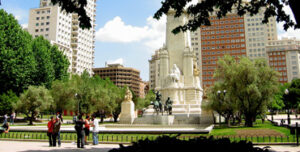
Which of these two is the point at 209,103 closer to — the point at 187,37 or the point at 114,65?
the point at 187,37

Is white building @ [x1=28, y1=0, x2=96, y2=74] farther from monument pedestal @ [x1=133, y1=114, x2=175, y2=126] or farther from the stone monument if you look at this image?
monument pedestal @ [x1=133, y1=114, x2=175, y2=126]

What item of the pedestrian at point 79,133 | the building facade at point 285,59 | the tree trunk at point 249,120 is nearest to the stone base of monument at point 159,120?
the tree trunk at point 249,120

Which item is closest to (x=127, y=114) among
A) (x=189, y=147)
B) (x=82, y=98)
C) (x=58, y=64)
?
(x=82, y=98)

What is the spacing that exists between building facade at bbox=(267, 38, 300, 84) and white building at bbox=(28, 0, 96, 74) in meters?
77.2

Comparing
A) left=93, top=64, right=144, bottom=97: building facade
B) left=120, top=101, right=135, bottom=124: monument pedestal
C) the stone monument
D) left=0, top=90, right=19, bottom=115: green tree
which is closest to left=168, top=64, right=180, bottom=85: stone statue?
the stone monument

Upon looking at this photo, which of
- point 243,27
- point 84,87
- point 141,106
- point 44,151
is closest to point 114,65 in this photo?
point 243,27

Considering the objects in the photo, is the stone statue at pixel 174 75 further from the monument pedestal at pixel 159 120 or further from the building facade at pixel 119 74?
the building facade at pixel 119 74

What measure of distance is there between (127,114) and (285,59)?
3710 inches

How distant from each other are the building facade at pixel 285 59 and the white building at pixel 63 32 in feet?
253

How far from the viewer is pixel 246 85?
26672 millimetres

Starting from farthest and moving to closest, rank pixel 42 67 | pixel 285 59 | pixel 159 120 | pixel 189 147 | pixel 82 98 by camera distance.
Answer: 1. pixel 285 59
2. pixel 42 67
3. pixel 82 98
4. pixel 159 120
5. pixel 189 147

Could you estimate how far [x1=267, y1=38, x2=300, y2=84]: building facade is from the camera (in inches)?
4149

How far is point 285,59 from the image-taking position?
351 ft

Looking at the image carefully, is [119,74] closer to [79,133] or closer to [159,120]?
[159,120]
